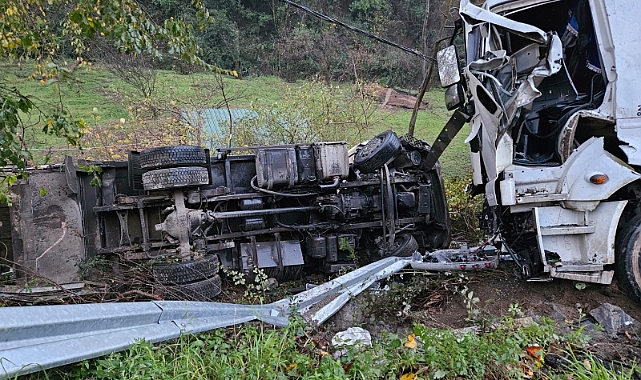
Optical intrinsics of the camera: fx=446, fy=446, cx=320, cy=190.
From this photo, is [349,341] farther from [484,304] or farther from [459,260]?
[459,260]

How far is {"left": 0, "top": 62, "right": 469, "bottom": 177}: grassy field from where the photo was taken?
27.5ft

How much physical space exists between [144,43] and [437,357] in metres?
2.79

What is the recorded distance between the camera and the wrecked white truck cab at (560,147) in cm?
360

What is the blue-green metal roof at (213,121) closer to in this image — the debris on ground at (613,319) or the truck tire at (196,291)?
the truck tire at (196,291)

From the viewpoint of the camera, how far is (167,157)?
421cm

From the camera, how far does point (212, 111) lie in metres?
9.17

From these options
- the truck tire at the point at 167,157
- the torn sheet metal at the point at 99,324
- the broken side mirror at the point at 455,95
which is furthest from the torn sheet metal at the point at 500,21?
the truck tire at the point at 167,157

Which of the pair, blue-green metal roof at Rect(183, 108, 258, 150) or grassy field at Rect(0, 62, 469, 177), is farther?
grassy field at Rect(0, 62, 469, 177)

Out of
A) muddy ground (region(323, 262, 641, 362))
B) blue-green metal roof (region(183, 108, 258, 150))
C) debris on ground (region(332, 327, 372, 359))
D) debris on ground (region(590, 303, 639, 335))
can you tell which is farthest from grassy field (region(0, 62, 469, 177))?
debris on ground (region(590, 303, 639, 335))

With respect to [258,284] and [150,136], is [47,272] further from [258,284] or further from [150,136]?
[150,136]

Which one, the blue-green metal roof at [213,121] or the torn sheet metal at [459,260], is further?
the blue-green metal roof at [213,121]

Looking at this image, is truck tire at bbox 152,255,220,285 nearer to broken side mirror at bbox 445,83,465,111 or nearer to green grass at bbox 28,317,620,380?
green grass at bbox 28,317,620,380

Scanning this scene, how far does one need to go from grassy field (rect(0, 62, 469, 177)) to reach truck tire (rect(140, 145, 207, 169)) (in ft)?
8.68

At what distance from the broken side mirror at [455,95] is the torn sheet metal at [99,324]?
2.21 m
